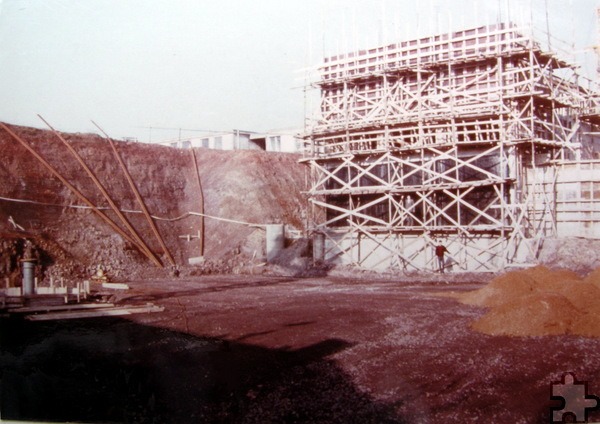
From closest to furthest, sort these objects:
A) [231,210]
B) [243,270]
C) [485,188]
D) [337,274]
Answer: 1. [485,188]
2. [337,274]
3. [243,270]
4. [231,210]

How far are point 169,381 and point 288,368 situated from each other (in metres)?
2.10

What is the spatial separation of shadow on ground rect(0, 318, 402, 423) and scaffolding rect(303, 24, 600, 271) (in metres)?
15.3

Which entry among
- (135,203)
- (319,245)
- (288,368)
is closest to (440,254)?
(319,245)

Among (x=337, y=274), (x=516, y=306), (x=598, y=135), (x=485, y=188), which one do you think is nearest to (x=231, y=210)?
(x=337, y=274)

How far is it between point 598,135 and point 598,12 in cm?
916

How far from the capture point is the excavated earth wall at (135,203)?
90.4ft

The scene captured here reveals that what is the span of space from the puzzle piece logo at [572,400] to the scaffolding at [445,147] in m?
15.6

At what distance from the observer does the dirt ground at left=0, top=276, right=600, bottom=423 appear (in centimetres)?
881

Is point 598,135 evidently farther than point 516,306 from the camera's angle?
Yes

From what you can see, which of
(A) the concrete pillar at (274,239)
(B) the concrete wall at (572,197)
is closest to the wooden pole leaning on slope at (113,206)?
(A) the concrete pillar at (274,239)

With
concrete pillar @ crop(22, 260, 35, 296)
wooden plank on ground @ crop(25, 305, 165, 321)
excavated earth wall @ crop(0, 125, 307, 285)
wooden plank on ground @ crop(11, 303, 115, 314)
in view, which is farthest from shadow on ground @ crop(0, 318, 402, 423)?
excavated earth wall @ crop(0, 125, 307, 285)

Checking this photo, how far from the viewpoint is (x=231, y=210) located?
35375 mm

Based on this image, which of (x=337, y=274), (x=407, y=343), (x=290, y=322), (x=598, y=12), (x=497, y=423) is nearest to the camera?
(x=497, y=423)

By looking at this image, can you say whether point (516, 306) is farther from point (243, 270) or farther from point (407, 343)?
point (243, 270)
